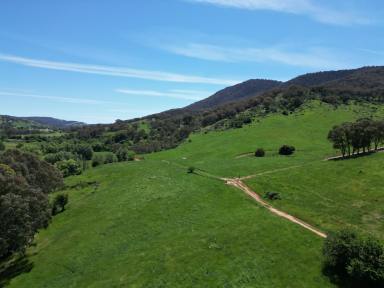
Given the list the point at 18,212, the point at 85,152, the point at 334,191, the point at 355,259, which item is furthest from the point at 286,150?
the point at 85,152

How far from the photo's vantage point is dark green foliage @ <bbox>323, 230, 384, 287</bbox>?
36.7 metres

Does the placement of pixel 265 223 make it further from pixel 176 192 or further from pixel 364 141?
pixel 364 141

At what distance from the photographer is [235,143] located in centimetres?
13600

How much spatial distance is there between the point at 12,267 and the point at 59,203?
24.7 m

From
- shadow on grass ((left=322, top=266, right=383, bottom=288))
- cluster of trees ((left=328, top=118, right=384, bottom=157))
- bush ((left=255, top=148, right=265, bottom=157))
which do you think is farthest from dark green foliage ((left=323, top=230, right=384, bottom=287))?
bush ((left=255, top=148, right=265, bottom=157))

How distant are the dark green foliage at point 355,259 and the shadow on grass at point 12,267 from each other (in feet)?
140

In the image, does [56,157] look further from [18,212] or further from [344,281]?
[344,281]

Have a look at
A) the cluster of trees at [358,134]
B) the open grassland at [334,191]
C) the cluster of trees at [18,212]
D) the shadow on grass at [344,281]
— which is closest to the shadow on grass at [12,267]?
the cluster of trees at [18,212]

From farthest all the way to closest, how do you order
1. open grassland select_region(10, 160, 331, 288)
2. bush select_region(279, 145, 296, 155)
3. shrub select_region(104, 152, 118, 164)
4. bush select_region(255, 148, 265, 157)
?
shrub select_region(104, 152, 118, 164) < bush select_region(255, 148, 265, 157) < bush select_region(279, 145, 296, 155) < open grassland select_region(10, 160, 331, 288)

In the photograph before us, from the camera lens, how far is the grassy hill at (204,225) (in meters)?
42.9

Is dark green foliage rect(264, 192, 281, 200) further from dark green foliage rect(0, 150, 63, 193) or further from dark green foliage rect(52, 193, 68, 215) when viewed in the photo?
dark green foliage rect(0, 150, 63, 193)

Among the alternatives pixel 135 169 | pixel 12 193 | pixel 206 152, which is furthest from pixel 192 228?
pixel 206 152

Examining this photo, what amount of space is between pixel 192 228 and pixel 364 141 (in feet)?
175

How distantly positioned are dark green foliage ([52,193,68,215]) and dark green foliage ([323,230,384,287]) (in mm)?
59559
